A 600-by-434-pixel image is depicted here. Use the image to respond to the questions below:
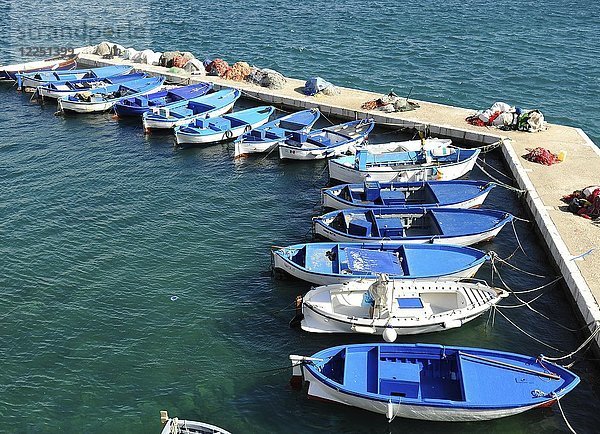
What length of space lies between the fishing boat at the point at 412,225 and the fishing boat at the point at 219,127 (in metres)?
15.6

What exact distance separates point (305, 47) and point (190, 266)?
4656 centimetres

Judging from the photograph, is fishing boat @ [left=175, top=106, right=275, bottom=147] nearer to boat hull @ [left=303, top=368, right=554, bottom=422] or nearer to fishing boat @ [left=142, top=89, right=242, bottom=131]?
fishing boat @ [left=142, top=89, right=242, bottom=131]

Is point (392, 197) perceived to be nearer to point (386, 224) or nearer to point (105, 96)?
point (386, 224)

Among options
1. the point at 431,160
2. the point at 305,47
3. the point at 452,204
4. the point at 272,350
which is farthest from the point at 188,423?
the point at 305,47

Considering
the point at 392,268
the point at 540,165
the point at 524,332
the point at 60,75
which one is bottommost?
the point at 524,332

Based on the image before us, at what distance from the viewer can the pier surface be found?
29188mm

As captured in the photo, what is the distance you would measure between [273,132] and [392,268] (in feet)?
64.4

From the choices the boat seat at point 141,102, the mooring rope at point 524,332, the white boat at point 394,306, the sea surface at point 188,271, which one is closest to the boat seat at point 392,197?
the sea surface at point 188,271

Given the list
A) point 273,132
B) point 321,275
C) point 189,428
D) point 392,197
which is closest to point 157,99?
point 273,132

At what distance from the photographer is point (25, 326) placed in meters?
27.9

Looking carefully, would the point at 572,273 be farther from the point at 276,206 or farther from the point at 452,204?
the point at 276,206

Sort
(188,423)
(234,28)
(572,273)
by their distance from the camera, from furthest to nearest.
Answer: (234,28), (572,273), (188,423)

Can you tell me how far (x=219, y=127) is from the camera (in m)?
46.8

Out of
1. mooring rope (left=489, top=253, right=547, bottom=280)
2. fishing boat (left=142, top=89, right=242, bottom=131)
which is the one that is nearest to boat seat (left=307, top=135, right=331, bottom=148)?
fishing boat (left=142, top=89, right=242, bottom=131)
